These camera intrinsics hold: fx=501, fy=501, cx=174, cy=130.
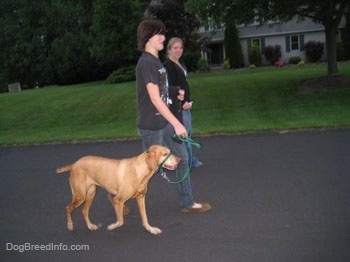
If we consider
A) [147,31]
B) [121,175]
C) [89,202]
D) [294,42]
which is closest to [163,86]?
[147,31]

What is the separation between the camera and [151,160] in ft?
17.1

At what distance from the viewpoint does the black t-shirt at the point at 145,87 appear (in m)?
5.38

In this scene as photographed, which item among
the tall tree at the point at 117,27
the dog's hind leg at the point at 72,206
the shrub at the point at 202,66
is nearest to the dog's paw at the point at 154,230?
the dog's hind leg at the point at 72,206

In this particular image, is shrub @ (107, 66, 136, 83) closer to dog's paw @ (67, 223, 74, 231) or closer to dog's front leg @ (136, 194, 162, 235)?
dog's paw @ (67, 223, 74, 231)

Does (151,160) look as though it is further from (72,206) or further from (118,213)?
(72,206)

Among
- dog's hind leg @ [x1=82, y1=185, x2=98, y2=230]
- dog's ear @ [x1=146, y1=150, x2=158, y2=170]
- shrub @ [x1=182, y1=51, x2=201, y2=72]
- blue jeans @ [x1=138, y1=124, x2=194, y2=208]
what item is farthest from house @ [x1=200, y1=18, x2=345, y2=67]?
dog's ear @ [x1=146, y1=150, x2=158, y2=170]

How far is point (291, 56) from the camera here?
45.2 meters

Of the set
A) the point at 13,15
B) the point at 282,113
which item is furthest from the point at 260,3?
the point at 13,15

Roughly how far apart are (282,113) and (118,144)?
18.3ft

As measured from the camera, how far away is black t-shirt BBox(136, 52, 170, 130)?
17.6 ft

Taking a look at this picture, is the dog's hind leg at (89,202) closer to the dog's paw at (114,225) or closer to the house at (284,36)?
the dog's paw at (114,225)

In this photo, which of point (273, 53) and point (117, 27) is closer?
point (117, 27)

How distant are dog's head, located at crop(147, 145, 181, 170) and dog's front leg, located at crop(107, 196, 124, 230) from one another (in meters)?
0.59

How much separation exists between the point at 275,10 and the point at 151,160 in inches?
596
